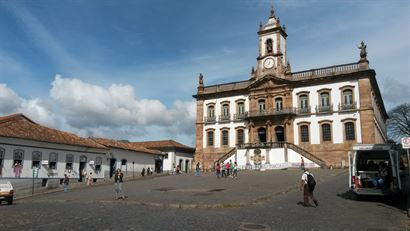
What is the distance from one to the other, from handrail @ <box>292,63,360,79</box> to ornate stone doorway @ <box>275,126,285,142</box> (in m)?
6.28

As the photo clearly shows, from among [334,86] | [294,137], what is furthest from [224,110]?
[334,86]

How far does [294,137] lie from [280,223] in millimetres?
33153

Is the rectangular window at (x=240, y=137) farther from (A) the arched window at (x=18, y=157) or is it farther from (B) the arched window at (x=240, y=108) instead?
(A) the arched window at (x=18, y=157)

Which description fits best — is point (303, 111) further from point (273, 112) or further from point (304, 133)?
point (273, 112)

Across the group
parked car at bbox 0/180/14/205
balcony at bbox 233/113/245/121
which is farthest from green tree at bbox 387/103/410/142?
parked car at bbox 0/180/14/205

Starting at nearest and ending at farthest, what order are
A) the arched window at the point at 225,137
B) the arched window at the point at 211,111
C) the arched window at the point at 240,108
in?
the arched window at the point at 240,108
the arched window at the point at 225,137
the arched window at the point at 211,111

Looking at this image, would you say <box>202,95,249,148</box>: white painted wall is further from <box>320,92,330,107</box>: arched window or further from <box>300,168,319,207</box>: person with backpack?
<box>300,168,319,207</box>: person with backpack

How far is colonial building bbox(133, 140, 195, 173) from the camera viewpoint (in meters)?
51.0

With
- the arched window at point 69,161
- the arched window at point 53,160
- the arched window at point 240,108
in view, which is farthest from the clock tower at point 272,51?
the arched window at point 53,160

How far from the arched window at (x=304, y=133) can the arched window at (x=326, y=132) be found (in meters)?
1.79

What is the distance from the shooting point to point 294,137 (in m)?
41.7

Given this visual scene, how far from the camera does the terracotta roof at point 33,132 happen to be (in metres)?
27.1

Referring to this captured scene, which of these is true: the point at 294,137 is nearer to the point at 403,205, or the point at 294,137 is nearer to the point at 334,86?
the point at 334,86

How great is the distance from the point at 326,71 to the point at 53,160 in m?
29.6
